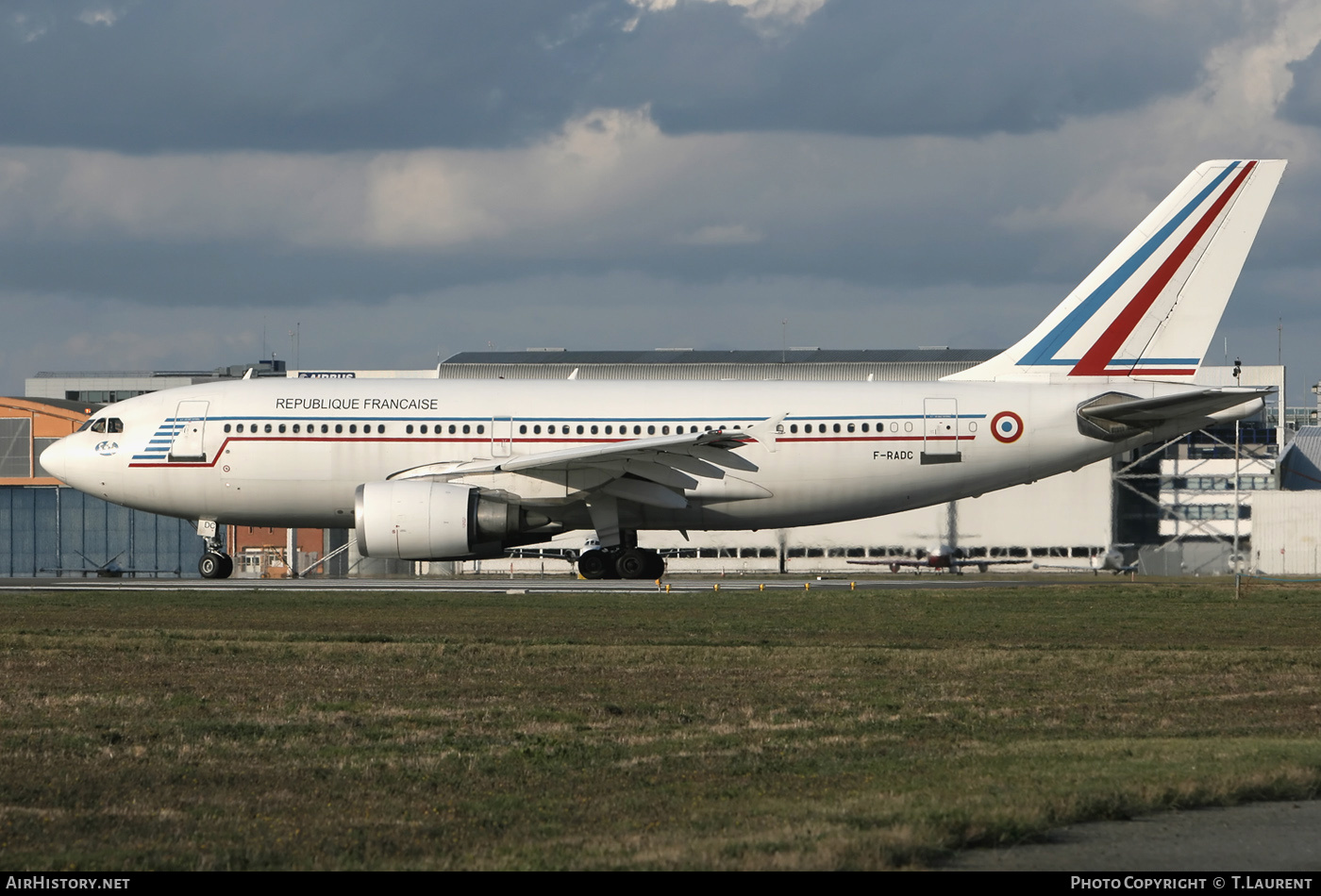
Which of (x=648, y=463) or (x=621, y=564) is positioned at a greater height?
(x=648, y=463)

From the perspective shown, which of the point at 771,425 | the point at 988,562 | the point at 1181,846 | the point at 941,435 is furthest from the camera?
the point at 988,562

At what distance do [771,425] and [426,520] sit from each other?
791 centimetres

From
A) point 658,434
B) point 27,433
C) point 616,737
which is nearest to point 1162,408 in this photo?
point 658,434

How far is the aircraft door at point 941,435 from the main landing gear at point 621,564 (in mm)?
6671

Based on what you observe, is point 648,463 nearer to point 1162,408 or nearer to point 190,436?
point 190,436

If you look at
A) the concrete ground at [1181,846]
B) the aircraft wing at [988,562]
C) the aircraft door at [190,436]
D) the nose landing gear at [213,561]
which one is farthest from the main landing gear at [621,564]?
the concrete ground at [1181,846]

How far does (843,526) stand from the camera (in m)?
54.7

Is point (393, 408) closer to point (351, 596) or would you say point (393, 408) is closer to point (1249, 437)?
point (351, 596)

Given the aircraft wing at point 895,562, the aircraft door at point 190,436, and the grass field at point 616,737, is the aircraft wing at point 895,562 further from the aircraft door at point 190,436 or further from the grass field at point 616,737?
the grass field at point 616,737

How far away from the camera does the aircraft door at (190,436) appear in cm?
3316

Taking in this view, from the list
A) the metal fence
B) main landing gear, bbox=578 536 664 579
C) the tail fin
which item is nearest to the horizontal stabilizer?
the tail fin

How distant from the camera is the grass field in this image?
8375 millimetres

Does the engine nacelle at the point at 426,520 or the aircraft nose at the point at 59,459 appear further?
the aircraft nose at the point at 59,459

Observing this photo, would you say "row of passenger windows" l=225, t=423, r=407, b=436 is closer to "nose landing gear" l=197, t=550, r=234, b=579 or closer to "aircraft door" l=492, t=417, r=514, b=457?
"aircraft door" l=492, t=417, r=514, b=457
